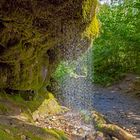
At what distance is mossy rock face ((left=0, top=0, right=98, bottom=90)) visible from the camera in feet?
17.8

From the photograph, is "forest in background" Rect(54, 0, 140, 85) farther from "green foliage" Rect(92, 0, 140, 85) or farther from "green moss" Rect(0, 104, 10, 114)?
"green moss" Rect(0, 104, 10, 114)

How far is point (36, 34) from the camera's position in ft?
20.8

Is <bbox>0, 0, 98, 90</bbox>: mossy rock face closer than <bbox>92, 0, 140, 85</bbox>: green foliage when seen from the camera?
Yes

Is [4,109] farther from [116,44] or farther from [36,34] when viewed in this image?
[116,44]

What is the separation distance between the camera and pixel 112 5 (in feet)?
67.7

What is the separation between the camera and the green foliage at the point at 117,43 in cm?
1878

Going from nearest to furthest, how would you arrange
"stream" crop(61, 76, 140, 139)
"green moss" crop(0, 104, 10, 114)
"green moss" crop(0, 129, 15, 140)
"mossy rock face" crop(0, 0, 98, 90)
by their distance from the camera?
"green moss" crop(0, 129, 15, 140)
"mossy rock face" crop(0, 0, 98, 90)
"green moss" crop(0, 104, 10, 114)
"stream" crop(61, 76, 140, 139)

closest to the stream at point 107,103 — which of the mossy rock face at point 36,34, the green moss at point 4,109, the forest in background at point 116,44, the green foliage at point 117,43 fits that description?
the forest in background at point 116,44

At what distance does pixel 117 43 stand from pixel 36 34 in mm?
14461

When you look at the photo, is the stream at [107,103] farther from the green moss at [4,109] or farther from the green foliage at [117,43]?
the green moss at [4,109]

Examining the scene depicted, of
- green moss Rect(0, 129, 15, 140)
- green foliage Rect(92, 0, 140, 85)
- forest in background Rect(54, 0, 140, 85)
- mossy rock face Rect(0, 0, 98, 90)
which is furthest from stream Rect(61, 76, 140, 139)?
green moss Rect(0, 129, 15, 140)

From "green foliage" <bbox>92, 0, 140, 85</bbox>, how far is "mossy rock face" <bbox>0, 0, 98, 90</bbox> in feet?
A: 32.9

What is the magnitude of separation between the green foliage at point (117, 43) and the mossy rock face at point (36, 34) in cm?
1002

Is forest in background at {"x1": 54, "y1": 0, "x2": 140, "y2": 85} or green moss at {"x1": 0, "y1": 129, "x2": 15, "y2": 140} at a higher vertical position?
forest in background at {"x1": 54, "y1": 0, "x2": 140, "y2": 85}
